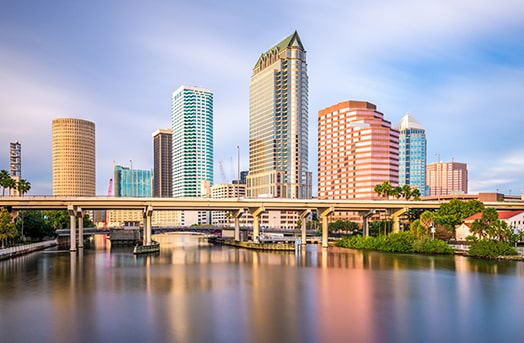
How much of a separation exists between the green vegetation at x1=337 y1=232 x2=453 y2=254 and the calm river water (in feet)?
67.5

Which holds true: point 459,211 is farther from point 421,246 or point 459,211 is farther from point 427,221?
point 421,246

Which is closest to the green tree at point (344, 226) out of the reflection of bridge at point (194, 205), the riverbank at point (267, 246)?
the reflection of bridge at point (194, 205)

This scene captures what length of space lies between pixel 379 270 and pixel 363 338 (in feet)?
145

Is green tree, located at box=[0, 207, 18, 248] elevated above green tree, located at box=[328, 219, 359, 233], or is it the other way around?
green tree, located at box=[0, 207, 18, 248]

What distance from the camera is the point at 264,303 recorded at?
48.2 metres

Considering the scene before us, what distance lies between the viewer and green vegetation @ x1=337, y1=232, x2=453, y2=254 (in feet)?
339

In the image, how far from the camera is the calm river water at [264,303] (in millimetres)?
36562

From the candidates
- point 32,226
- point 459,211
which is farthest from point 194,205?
point 459,211

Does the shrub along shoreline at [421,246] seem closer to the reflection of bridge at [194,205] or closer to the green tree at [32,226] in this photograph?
the reflection of bridge at [194,205]

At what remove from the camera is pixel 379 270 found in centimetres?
7700

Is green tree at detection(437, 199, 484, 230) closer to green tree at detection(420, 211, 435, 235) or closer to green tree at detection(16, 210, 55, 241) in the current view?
green tree at detection(420, 211, 435, 235)

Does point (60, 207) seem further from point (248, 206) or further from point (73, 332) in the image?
point (73, 332)

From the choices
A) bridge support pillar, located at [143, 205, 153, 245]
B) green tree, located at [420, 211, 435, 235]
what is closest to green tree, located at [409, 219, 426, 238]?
green tree, located at [420, 211, 435, 235]

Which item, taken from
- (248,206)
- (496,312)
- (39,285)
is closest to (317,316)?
(496,312)
